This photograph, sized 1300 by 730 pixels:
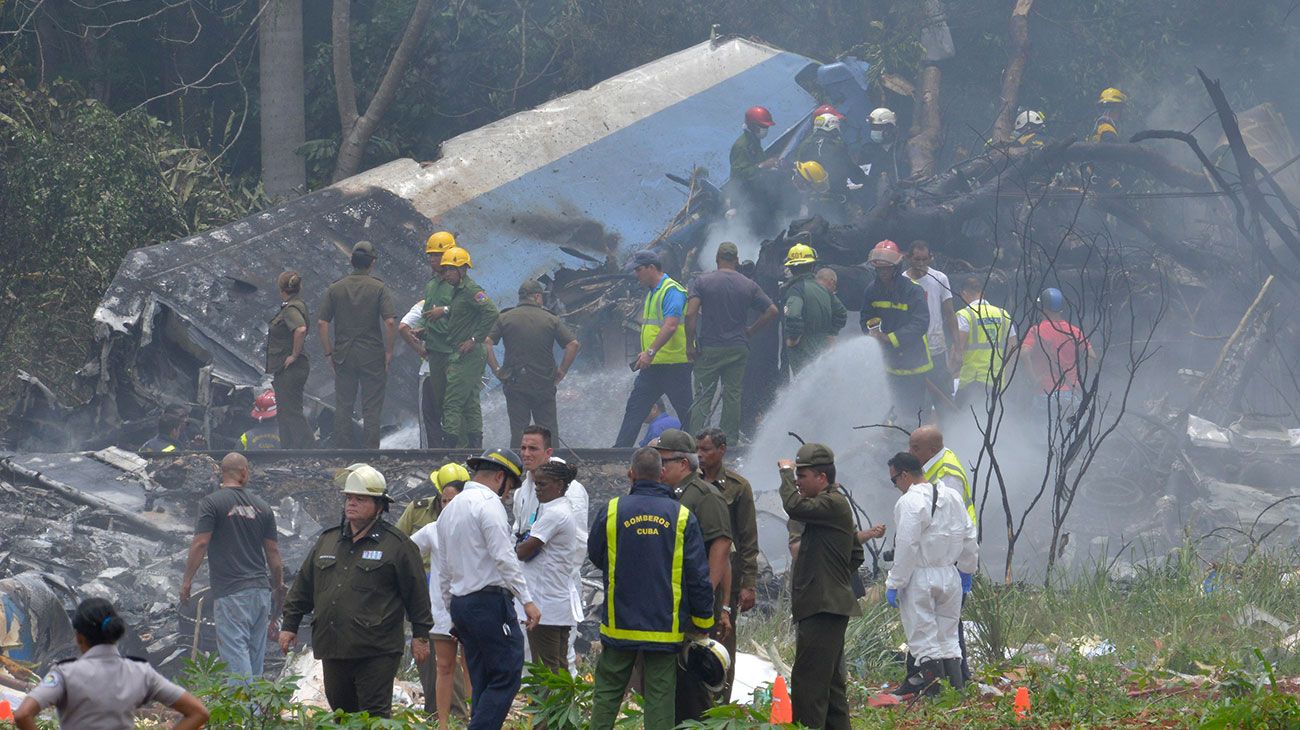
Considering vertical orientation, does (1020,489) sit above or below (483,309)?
below

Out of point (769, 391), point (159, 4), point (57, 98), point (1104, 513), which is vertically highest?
point (159, 4)

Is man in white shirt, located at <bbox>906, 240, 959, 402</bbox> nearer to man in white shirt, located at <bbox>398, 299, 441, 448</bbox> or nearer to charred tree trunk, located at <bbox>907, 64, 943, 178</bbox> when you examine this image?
man in white shirt, located at <bbox>398, 299, 441, 448</bbox>

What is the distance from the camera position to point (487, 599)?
5789mm

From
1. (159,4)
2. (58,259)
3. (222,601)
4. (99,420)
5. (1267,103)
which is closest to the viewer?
(222,601)

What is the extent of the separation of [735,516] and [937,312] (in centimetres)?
563

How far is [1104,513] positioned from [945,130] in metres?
7.61

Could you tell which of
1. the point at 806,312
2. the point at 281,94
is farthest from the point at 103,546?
the point at 281,94

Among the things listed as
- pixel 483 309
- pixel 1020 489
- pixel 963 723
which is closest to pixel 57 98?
pixel 483 309

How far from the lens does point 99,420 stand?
11.8 m

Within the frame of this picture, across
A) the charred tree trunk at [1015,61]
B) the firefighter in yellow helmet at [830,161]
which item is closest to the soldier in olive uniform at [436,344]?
the firefighter in yellow helmet at [830,161]

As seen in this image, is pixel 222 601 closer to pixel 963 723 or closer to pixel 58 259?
pixel 963 723

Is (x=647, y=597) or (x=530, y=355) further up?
(x=530, y=355)

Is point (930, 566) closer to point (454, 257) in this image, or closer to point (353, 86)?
point (454, 257)

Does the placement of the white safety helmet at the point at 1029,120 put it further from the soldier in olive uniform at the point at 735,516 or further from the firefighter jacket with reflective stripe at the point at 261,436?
the soldier in olive uniform at the point at 735,516
